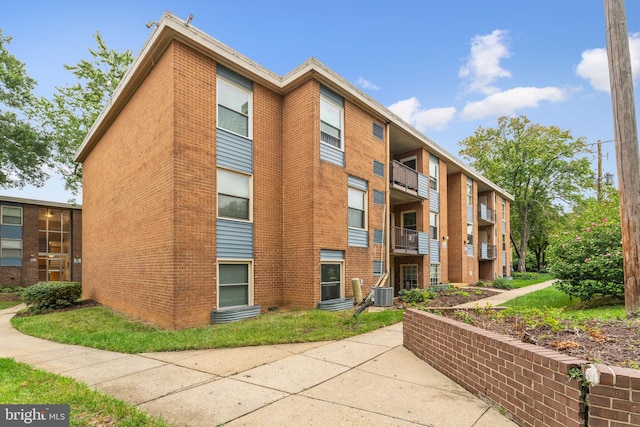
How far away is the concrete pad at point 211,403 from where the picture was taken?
3.81m

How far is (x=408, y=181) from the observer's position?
55.9ft

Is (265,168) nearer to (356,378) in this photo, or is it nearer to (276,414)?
(356,378)

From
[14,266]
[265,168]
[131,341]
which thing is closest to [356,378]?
[131,341]

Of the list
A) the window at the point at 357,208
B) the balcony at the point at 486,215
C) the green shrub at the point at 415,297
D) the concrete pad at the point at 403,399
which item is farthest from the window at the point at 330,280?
the balcony at the point at 486,215

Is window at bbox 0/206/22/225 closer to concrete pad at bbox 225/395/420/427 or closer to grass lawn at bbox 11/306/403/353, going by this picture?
grass lawn at bbox 11/306/403/353

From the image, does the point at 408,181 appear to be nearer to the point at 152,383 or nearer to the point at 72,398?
the point at 152,383

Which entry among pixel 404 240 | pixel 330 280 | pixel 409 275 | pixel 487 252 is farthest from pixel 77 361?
pixel 487 252

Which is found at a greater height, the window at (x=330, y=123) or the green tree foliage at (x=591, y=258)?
the window at (x=330, y=123)

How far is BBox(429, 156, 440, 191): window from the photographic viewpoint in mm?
19719

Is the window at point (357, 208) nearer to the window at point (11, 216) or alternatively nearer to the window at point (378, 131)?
the window at point (378, 131)

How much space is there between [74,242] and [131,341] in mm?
23609

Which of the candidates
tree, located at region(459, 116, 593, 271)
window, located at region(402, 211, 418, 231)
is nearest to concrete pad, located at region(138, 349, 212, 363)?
window, located at region(402, 211, 418, 231)

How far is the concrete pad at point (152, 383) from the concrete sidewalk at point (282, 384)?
14 mm

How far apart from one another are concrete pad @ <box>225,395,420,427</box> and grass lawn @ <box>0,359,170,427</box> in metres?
0.95
